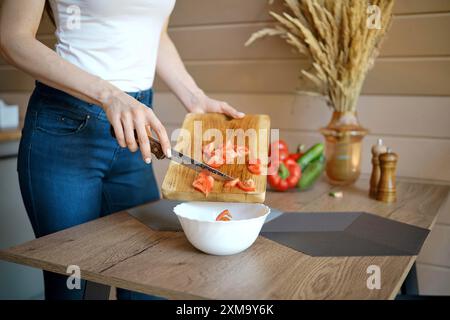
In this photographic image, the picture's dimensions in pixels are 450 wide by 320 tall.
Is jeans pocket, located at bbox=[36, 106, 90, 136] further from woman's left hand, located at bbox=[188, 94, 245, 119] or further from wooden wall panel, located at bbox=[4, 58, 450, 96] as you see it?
wooden wall panel, located at bbox=[4, 58, 450, 96]

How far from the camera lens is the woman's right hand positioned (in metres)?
0.98

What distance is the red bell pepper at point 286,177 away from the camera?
1.46 metres

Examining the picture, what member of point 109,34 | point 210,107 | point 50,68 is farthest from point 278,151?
point 50,68

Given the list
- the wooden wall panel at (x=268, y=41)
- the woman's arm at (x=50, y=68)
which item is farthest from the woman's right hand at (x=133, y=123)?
the wooden wall panel at (x=268, y=41)

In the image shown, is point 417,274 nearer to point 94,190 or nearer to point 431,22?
point 431,22

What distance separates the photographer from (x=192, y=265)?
89cm

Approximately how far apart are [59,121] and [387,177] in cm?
85

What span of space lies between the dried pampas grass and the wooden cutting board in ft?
1.03

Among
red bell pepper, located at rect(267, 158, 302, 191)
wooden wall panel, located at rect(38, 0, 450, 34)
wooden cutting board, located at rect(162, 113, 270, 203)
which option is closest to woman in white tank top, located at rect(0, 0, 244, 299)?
wooden cutting board, located at rect(162, 113, 270, 203)

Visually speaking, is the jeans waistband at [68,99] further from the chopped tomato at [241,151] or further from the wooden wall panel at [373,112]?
the wooden wall panel at [373,112]

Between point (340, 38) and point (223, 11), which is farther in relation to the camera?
point (223, 11)

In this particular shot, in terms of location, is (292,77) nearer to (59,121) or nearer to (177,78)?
(177,78)

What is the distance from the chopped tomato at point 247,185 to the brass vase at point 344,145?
55 centimetres

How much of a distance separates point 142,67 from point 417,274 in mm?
1097
